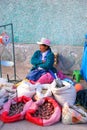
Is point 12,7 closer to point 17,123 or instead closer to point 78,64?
point 78,64

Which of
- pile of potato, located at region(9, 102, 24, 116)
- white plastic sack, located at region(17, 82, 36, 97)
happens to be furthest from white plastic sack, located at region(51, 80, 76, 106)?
pile of potato, located at region(9, 102, 24, 116)

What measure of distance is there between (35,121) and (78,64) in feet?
9.28

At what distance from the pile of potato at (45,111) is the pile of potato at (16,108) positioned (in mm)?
257

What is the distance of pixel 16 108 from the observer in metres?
3.94

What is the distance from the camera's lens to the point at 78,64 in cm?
621

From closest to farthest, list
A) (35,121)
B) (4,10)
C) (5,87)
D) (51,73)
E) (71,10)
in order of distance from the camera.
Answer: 1. (35,121)
2. (5,87)
3. (51,73)
4. (71,10)
5. (4,10)

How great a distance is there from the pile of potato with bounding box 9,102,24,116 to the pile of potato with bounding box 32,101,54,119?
257mm

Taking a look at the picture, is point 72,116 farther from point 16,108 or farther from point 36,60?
point 36,60

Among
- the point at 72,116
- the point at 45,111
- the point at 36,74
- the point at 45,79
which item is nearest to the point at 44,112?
the point at 45,111

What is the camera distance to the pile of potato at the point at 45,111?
12.2 feet

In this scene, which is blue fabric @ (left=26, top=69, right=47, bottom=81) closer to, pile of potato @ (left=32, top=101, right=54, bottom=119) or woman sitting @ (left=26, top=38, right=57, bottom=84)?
woman sitting @ (left=26, top=38, right=57, bottom=84)

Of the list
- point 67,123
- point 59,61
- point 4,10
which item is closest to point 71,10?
point 59,61

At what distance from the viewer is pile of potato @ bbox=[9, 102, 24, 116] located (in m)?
3.83

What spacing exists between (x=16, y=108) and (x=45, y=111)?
449 mm
